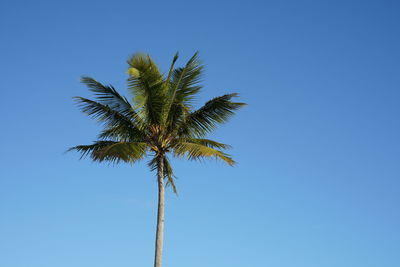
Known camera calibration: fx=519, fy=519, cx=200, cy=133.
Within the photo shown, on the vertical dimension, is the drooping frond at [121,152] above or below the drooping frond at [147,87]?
below

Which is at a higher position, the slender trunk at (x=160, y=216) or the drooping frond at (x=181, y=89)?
the drooping frond at (x=181, y=89)

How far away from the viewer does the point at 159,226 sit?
741 inches

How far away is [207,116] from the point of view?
68.7 feet

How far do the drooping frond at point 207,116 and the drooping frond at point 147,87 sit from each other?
4.13ft

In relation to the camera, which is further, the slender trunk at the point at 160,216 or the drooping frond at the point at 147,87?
the drooping frond at the point at 147,87

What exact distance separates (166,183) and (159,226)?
3.13 metres

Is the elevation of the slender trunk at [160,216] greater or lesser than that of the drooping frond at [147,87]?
lesser

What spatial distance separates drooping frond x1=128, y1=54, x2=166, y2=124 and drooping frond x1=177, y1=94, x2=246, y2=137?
1259 mm

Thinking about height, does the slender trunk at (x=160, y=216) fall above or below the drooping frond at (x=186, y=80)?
below

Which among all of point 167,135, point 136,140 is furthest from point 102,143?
point 167,135

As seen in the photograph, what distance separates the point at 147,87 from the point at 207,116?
8.91ft

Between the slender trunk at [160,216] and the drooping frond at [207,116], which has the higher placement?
the drooping frond at [207,116]

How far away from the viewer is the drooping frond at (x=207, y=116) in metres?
20.7

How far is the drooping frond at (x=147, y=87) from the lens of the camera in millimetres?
20125
